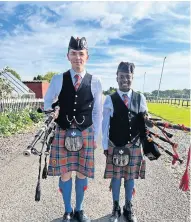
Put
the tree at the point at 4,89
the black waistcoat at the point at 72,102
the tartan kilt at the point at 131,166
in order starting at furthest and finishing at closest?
1. the tree at the point at 4,89
2. the tartan kilt at the point at 131,166
3. the black waistcoat at the point at 72,102

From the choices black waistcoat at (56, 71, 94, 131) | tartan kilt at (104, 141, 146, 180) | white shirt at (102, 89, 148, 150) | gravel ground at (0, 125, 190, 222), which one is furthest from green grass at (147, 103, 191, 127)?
black waistcoat at (56, 71, 94, 131)

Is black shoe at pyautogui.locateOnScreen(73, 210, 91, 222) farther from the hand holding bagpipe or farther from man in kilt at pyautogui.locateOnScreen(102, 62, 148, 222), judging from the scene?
the hand holding bagpipe

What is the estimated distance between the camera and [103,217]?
3.66 meters

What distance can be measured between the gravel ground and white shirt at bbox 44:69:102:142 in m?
1.18

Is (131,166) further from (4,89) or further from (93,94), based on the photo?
(4,89)

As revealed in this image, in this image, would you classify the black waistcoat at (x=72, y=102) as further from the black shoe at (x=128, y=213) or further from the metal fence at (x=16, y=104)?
the metal fence at (x=16, y=104)

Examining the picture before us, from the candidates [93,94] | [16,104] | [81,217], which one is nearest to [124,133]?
[93,94]

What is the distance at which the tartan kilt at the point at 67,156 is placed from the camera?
3434mm

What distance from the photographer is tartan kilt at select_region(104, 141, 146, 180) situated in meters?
3.60

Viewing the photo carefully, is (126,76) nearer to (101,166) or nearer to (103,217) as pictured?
(103,217)

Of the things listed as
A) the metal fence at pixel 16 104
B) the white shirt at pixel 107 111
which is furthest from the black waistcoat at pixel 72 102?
the metal fence at pixel 16 104

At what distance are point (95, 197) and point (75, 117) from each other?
155cm

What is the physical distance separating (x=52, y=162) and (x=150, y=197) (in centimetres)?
172

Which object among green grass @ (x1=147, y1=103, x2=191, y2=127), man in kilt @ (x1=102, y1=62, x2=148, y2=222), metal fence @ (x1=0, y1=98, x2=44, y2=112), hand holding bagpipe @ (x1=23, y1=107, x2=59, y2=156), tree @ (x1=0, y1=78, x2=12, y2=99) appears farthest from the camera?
green grass @ (x1=147, y1=103, x2=191, y2=127)
